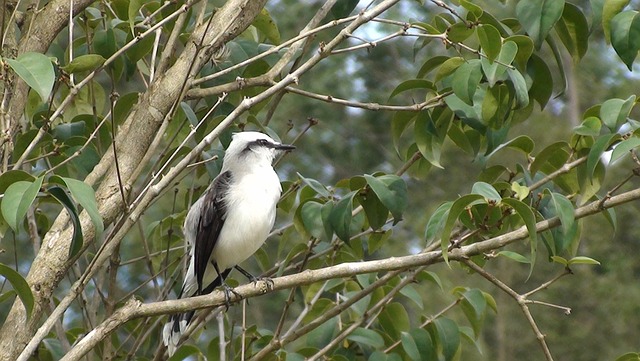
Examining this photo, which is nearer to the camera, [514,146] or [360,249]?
[514,146]

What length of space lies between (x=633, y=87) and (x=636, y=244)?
2.36m

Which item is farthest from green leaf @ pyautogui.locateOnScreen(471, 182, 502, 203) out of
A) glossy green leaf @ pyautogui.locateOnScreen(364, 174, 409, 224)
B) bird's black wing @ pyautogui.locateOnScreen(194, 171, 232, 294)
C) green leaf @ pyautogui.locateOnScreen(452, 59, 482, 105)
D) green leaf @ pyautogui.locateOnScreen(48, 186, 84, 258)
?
bird's black wing @ pyautogui.locateOnScreen(194, 171, 232, 294)

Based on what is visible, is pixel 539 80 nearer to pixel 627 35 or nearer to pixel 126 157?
pixel 627 35

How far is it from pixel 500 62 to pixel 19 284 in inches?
54.0

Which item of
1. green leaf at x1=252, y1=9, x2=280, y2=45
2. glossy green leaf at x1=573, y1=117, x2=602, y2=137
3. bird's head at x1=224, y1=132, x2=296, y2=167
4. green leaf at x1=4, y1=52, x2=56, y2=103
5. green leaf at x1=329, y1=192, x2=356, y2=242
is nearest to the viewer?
green leaf at x1=4, y1=52, x2=56, y2=103

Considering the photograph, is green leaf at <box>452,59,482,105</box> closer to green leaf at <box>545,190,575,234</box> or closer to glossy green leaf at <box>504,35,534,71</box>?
glossy green leaf at <box>504,35,534,71</box>

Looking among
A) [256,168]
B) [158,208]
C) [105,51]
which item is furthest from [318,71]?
[105,51]

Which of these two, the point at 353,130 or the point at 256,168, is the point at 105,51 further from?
the point at 353,130

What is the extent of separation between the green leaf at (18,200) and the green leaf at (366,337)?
4.70 feet

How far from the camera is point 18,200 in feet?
6.95

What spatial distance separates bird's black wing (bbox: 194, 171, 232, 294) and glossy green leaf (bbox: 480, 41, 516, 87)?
142cm

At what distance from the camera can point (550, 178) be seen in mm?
3068

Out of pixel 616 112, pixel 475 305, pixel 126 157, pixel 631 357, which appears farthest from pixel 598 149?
pixel 126 157

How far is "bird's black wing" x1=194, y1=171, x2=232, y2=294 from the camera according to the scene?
382 centimetres
